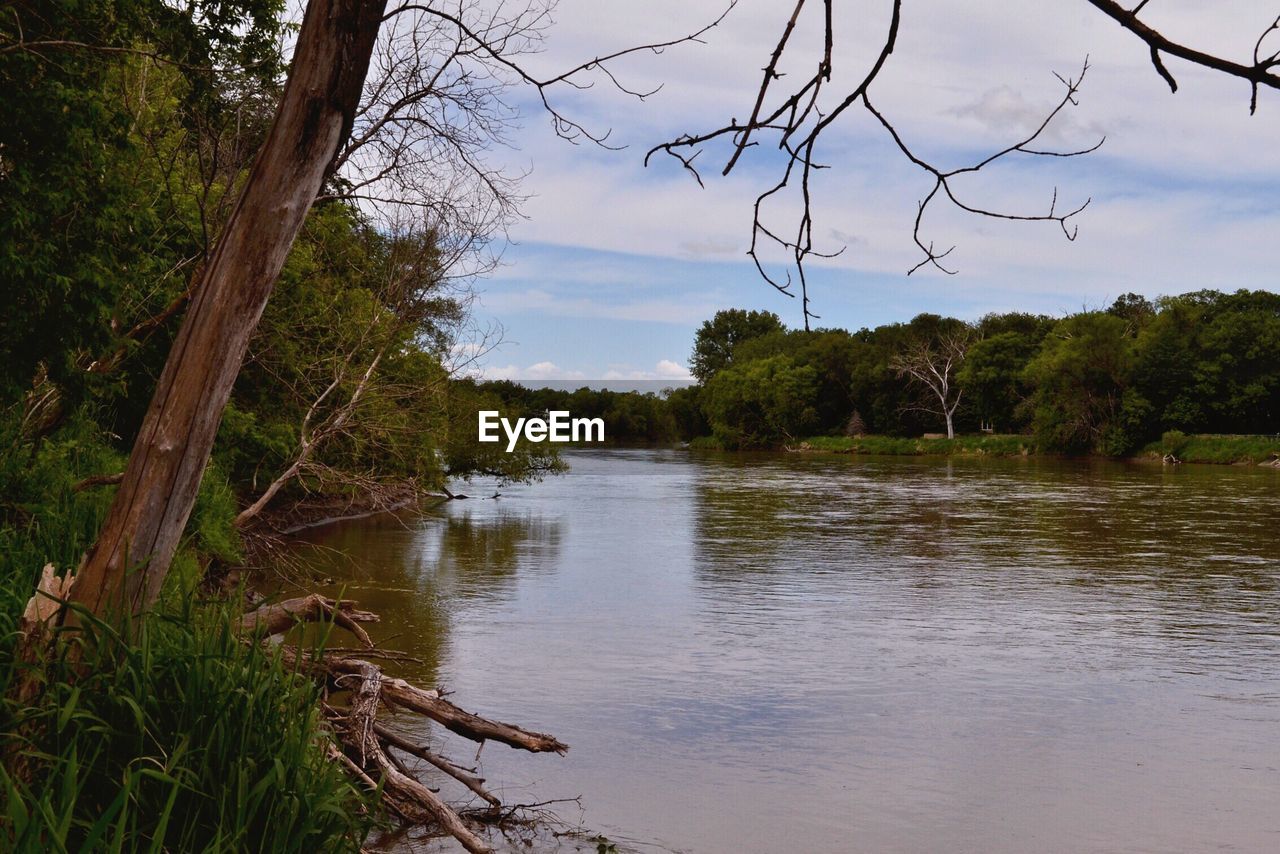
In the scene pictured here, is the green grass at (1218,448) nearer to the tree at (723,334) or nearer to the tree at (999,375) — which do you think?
the tree at (999,375)

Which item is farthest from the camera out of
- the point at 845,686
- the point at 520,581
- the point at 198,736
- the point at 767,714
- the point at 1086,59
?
the point at 520,581

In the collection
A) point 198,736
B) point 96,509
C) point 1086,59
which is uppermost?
point 1086,59

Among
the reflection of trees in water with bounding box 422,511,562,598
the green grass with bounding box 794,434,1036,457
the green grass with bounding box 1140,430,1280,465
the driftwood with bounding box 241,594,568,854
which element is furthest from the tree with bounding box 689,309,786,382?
the driftwood with bounding box 241,594,568,854

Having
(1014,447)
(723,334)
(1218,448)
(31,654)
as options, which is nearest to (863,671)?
(31,654)

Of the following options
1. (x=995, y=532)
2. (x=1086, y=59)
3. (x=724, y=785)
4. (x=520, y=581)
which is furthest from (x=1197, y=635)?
(x=1086, y=59)

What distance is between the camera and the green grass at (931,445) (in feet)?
249

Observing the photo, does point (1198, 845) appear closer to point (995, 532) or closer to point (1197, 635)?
point (1197, 635)

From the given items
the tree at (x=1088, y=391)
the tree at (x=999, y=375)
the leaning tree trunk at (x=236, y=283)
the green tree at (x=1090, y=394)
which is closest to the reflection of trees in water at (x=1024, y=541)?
the leaning tree trunk at (x=236, y=283)

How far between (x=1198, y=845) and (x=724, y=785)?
3198 millimetres

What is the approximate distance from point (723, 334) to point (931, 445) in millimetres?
68814

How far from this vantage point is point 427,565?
69.4 ft

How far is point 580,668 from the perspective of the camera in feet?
42.5

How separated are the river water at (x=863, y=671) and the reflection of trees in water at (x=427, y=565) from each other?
0.10 metres

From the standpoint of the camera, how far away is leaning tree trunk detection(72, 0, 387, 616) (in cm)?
394
